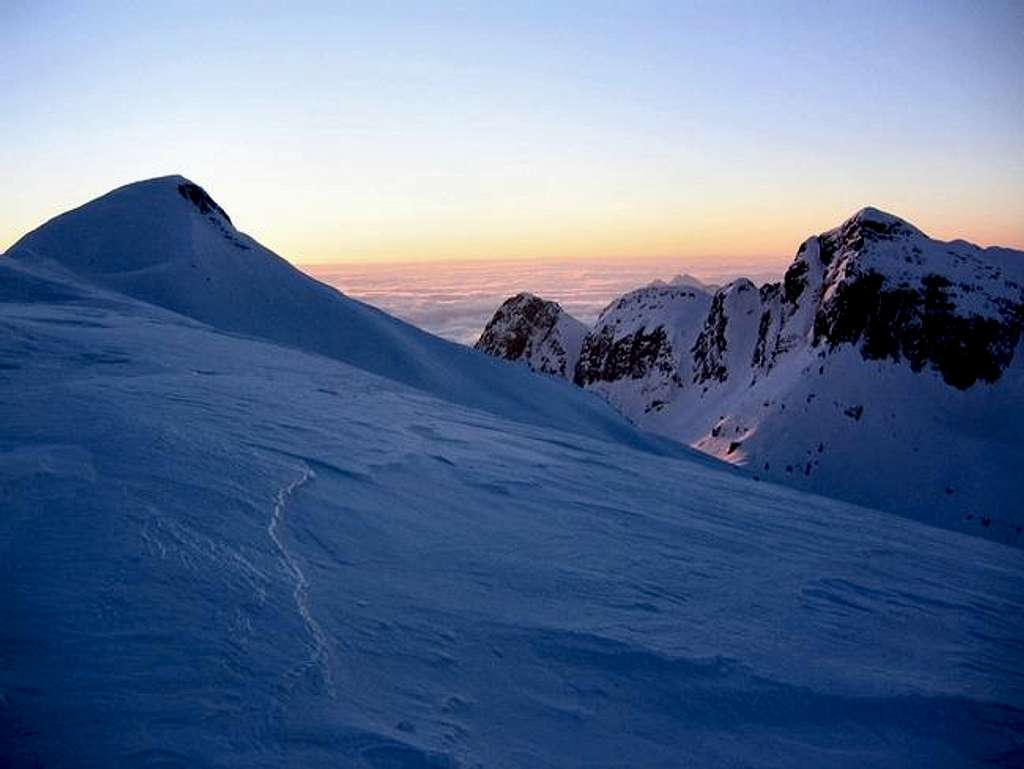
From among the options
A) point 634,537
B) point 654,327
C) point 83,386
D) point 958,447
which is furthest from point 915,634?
point 654,327

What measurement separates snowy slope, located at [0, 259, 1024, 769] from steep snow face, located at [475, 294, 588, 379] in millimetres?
55986

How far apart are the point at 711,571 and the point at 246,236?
19.9m

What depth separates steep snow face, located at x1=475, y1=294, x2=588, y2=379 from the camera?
63125 millimetres

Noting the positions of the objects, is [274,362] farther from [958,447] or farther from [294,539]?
[958,447]

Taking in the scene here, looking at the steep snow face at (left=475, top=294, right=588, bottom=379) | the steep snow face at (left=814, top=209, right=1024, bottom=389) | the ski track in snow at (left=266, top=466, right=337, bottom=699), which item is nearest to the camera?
the ski track in snow at (left=266, top=466, right=337, bottom=699)

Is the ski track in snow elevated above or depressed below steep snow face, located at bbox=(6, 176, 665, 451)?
below

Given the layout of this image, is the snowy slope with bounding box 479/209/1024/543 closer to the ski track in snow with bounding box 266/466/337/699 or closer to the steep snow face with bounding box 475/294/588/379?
the ski track in snow with bounding box 266/466/337/699

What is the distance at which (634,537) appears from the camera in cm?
483

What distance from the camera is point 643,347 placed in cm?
5316

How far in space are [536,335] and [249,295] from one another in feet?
157

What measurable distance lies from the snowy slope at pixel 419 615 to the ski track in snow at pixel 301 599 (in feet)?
0.04

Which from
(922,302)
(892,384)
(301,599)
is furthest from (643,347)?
(301,599)

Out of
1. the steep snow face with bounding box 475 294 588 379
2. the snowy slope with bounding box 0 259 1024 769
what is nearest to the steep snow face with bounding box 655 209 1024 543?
the snowy slope with bounding box 0 259 1024 769

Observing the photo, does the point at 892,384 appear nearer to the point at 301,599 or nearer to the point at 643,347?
the point at 643,347
